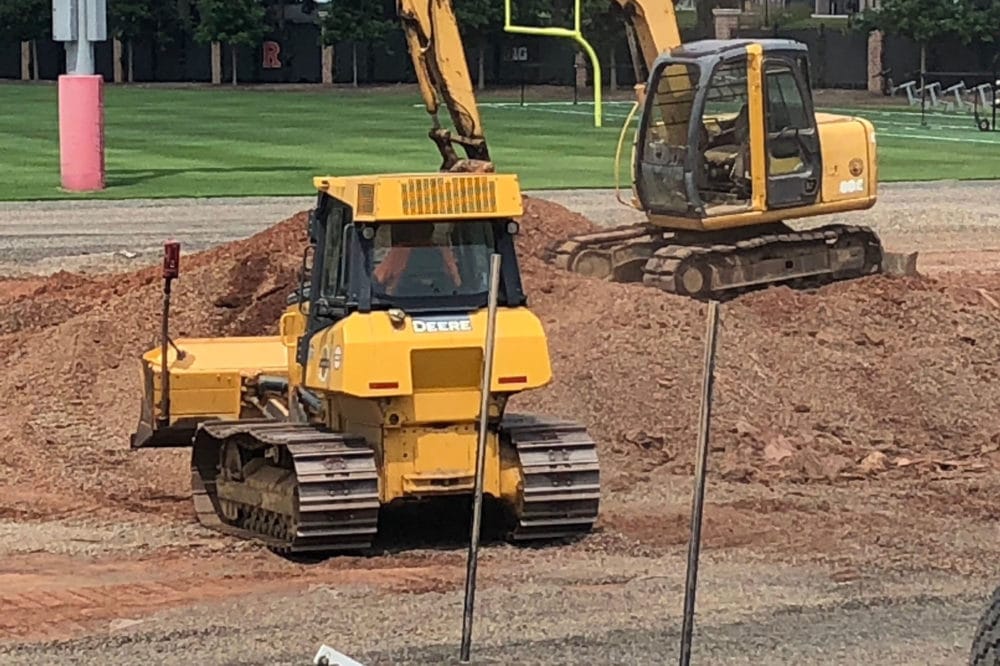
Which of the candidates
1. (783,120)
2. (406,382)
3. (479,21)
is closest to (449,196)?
(406,382)

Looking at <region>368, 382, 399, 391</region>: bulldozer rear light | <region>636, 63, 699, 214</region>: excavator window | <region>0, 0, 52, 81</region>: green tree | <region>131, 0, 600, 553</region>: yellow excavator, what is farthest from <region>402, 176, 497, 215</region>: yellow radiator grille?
<region>0, 0, 52, 81</region>: green tree

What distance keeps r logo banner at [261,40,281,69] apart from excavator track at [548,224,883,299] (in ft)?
209

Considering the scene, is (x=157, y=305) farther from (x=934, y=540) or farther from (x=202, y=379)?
(x=934, y=540)

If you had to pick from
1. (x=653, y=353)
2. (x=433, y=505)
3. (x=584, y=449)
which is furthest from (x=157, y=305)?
(x=584, y=449)

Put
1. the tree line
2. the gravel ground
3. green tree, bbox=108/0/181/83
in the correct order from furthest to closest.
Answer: green tree, bbox=108/0/181/83 < the tree line < the gravel ground

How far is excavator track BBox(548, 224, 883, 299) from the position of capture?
2077 cm

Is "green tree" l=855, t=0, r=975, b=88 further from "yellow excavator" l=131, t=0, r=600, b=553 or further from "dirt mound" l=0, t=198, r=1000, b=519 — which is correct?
"yellow excavator" l=131, t=0, r=600, b=553

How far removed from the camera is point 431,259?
1175 cm

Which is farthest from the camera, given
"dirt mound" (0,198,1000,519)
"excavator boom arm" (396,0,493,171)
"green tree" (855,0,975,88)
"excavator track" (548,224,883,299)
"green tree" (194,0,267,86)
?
"green tree" (194,0,267,86)

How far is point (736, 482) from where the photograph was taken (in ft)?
47.3

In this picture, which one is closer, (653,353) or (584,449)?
(584,449)

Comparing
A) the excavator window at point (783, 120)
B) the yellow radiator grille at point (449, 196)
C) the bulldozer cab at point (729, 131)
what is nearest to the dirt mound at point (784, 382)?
the bulldozer cab at point (729, 131)

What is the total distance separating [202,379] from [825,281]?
10.0 m

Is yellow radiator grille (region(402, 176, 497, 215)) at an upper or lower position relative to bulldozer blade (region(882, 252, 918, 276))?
upper
